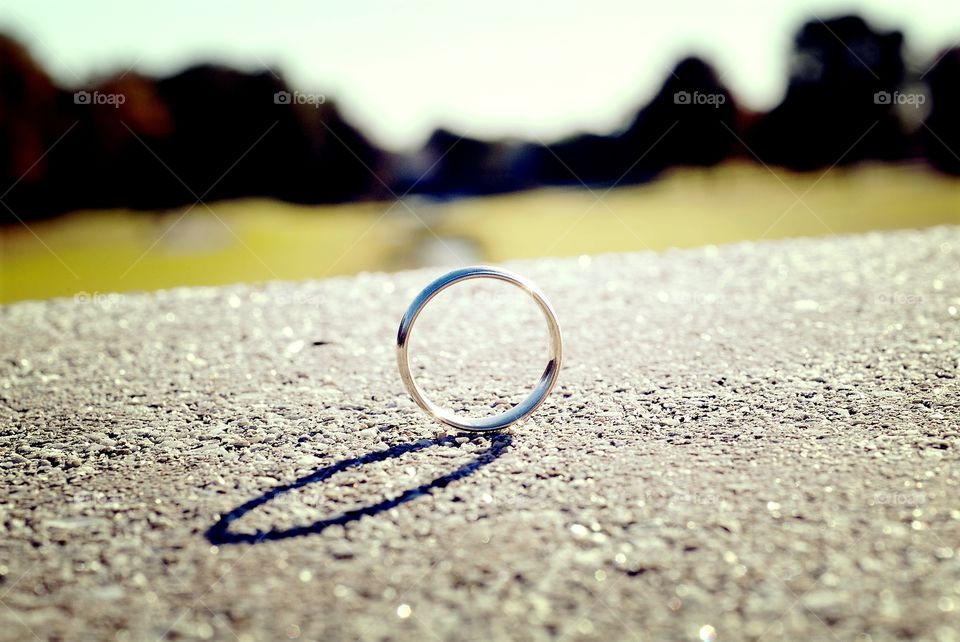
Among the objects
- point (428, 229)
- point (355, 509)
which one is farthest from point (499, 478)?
point (428, 229)

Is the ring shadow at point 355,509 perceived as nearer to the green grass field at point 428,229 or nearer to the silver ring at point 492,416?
the silver ring at point 492,416

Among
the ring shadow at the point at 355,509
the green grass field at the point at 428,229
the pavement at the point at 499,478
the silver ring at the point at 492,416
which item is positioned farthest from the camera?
the green grass field at the point at 428,229

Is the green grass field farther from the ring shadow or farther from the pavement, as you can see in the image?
the ring shadow

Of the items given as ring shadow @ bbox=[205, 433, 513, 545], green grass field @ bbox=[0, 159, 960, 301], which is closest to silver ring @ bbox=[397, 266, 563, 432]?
ring shadow @ bbox=[205, 433, 513, 545]

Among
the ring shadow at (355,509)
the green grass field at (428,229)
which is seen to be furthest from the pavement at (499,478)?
the green grass field at (428,229)

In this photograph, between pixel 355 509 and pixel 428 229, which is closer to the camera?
pixel 355 509

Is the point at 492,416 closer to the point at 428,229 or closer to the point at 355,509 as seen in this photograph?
the point at 355,509
